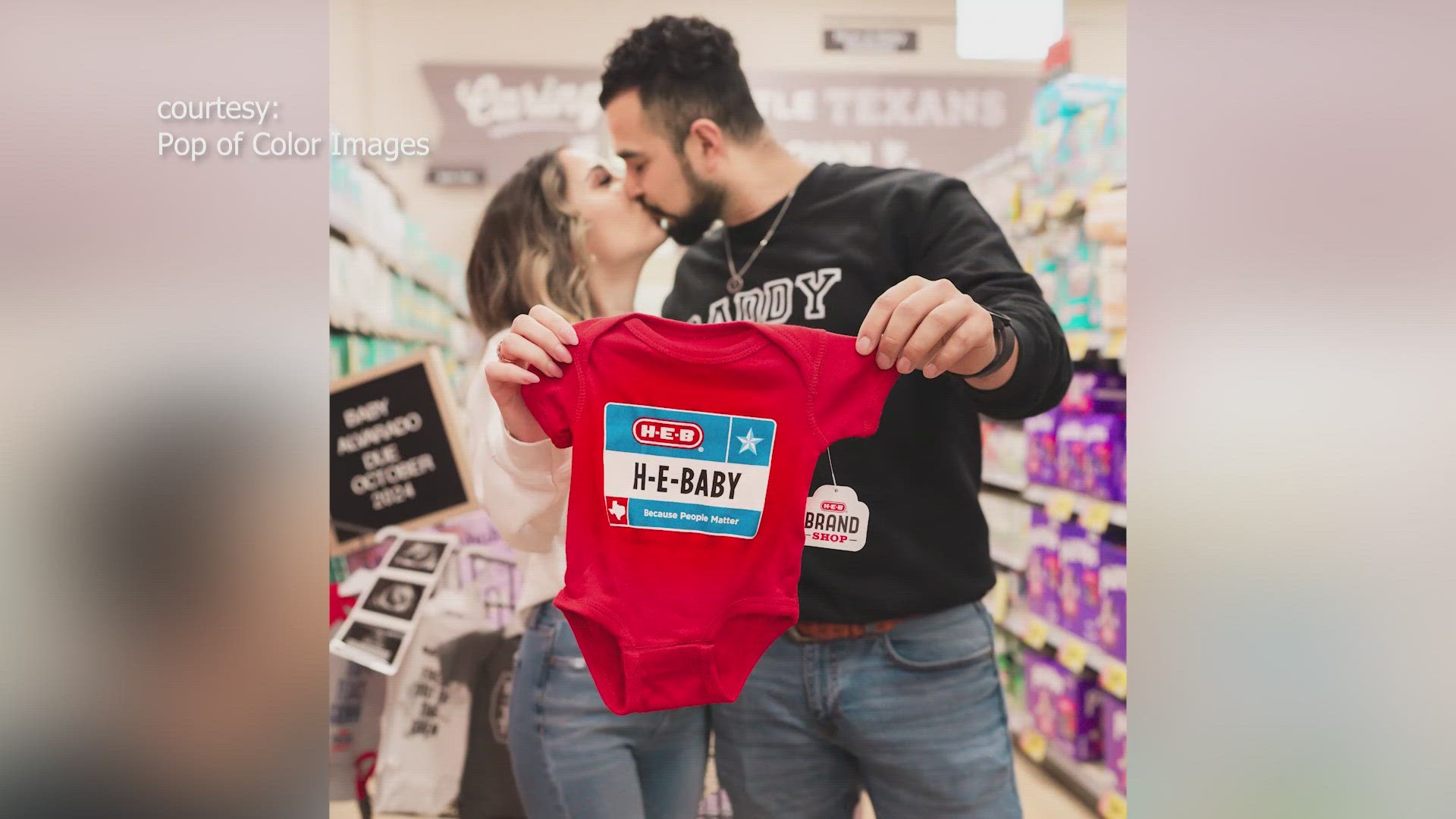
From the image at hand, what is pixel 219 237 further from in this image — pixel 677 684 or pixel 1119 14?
pixel 1119 14

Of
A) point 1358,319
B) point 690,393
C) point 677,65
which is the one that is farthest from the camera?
point 677,65

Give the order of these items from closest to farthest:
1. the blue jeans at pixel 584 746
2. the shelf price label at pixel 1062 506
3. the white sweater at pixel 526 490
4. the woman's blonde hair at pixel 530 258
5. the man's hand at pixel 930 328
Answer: the man's hand at pixel 930 328, the white sweater at pixel 526 490, the blue jeans at pixel 584 746, the woman's blonde hair at pixel 530 258, the shelf price label at pixel 1062 506

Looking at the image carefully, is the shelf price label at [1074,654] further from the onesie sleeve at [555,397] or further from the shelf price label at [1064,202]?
the onesie sleeve at [555,397]

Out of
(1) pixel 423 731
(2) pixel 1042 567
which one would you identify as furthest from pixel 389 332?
(2) pixel 1042 567

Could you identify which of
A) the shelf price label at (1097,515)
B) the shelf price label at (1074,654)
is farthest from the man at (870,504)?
the shelf price label at (1074,654)

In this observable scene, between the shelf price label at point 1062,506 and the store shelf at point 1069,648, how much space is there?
38 centimetres

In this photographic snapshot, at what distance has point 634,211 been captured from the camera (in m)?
1.73

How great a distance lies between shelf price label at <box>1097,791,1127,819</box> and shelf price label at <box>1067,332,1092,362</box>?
1.25 m

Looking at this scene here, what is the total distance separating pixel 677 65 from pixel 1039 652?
94.9 inches

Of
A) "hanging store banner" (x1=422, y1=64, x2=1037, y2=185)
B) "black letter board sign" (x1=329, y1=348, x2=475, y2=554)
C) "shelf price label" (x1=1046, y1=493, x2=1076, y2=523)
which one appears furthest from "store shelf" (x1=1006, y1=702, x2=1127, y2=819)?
"black letter board sign" (x1=329, y1=348, x2=475, y2=554)

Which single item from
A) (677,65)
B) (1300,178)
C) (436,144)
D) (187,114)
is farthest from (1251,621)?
(436,144)

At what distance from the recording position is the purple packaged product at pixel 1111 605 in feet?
8.03

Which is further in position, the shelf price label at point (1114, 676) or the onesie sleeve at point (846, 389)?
the shelf price label at point (1114, 676)

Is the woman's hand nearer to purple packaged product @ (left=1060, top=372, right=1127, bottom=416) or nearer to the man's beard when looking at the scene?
the man's beard
